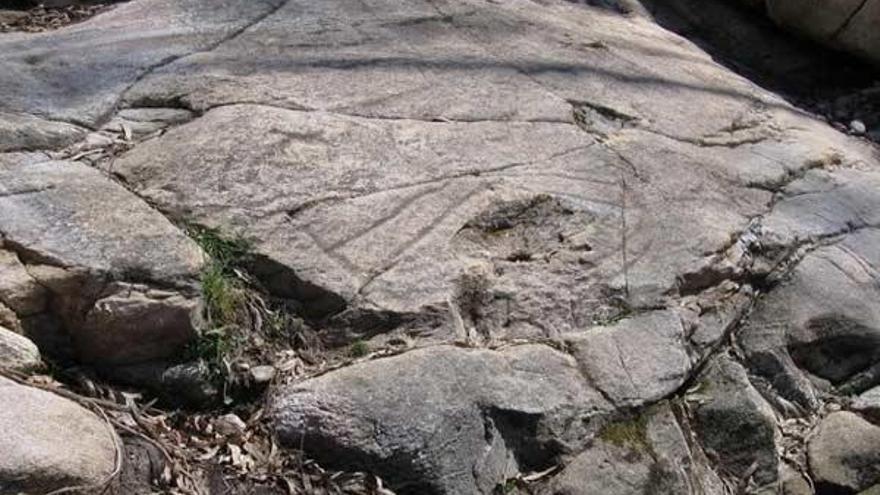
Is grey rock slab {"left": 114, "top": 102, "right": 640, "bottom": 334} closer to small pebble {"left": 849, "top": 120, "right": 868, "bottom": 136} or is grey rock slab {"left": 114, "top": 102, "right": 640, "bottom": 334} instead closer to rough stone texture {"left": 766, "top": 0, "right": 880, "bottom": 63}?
Result: small pebble {"left": 849, "top": 120, "right": 868, "bottom": 136}

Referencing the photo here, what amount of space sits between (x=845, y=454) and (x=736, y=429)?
411 millimetres

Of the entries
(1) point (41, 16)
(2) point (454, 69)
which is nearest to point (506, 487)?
(2) point (454, 69)

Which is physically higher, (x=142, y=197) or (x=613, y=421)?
(x=142, y=197)

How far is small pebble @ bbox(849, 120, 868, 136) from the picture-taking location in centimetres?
614

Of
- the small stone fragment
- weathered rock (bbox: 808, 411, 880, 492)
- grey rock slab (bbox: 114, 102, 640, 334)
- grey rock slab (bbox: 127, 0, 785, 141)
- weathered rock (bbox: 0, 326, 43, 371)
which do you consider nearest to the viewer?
weathered rock (bbox: 0, 326, 43, 371)

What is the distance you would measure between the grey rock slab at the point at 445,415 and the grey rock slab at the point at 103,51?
1.26m

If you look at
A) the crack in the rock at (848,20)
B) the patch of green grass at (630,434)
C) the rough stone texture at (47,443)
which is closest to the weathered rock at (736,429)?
the patch of green grass at (630,434)

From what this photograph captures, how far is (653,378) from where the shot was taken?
12.9 ft

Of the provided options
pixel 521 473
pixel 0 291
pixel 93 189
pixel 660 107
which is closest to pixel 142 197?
pixel 93 189

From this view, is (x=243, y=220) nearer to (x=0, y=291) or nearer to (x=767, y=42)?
(x=0, y=291)

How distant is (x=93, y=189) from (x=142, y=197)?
14cm

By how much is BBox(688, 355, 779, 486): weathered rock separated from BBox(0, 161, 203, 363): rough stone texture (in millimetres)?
1563

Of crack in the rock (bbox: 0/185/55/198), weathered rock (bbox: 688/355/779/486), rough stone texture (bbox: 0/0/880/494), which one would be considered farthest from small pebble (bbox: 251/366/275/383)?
weathered rock (bbox: 688/355/779/486)

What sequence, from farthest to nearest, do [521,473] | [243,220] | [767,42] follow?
1. [767,42]
2. [243,220]
3. [521,473]
